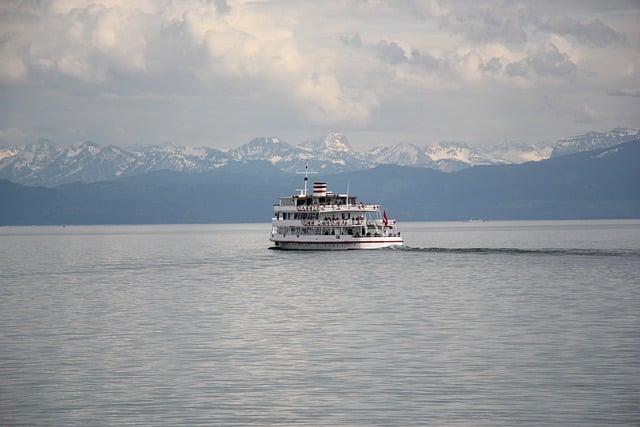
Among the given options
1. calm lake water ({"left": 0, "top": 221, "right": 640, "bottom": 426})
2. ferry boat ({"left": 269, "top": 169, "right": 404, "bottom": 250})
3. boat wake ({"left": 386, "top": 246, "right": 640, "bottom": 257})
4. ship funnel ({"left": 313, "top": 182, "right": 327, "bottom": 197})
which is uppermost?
ship funnel ({"left": 313, "top": 182, "right": 327, "bottom": 197})

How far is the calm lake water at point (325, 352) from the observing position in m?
33.3

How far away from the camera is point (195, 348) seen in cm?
4781

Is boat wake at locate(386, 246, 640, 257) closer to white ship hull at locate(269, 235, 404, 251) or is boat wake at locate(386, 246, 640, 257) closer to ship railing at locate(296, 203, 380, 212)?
white ship hull at locate(269, 235, 404, 251)

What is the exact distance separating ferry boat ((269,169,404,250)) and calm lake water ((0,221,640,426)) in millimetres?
47451

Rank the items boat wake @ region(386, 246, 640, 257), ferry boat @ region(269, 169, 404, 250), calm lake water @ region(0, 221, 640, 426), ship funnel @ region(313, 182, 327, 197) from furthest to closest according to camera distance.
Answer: ship funnel @ region(313, 182, 327, 197)
ferry boat @ region(269, 169, 404, 250)
boat wake @ region(386, 246, 640, 257)
calm lake water @ region(0, 221, 640, 426)

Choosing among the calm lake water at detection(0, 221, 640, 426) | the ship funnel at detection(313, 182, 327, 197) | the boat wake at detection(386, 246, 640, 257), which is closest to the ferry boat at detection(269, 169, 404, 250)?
the ship funnel at detection(313, 182, 327, 197)

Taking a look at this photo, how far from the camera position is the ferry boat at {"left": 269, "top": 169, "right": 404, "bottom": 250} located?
140m

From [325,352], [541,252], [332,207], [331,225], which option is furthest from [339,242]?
[325,352]

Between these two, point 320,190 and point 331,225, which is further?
point 320,190

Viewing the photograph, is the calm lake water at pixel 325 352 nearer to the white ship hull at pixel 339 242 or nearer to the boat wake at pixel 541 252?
the boat wake at pixel 541 252

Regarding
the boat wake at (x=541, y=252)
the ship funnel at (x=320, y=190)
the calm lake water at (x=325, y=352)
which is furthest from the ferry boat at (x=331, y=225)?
the calm lake water at (x=325, y=352)

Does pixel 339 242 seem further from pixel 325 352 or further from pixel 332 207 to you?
pixel 325 352

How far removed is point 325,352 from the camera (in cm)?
4572

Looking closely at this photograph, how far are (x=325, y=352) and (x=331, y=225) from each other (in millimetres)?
95661
